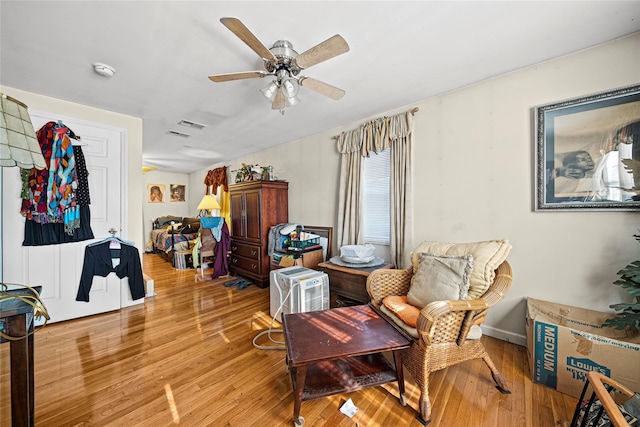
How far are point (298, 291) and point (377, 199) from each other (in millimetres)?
1530

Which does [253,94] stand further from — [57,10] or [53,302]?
[53,302]

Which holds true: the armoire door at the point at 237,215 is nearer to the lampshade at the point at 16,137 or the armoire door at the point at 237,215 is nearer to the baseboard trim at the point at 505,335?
the lampshade at the point at 16,137

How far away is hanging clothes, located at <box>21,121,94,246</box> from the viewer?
90.7 inches

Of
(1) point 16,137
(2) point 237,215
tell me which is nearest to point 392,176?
(2) point 237,215

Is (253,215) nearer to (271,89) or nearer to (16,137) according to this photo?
(271,89)

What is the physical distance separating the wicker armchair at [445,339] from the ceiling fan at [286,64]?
1666mm

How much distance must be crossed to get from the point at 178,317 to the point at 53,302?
129 centimetres

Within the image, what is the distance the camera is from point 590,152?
1.78 metres

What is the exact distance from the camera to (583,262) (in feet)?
5.97

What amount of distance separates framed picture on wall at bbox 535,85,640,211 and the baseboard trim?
1136mm

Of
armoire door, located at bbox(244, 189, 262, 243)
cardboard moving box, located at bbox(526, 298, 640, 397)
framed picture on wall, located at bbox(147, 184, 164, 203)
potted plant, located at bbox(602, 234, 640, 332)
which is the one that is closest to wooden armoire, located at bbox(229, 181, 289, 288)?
armoire door, located at bbox(244, 189, 262, 243)

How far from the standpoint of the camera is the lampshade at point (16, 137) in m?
1.13

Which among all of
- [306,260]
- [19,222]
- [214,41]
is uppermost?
[214,41]

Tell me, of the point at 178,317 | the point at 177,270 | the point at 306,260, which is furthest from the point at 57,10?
the point at 177,270
